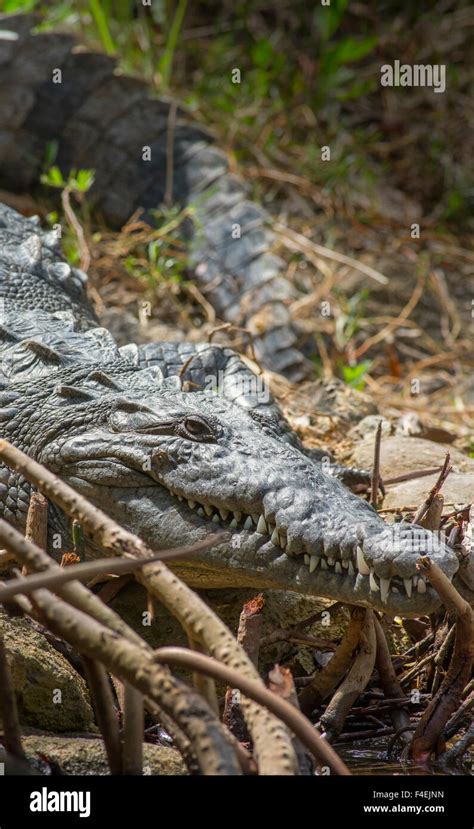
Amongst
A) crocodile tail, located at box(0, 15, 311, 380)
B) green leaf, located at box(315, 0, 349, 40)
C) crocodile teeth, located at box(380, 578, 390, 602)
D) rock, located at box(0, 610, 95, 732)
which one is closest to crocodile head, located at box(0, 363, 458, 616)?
crocodile teeth, located at box(380, 578, 390, 602)

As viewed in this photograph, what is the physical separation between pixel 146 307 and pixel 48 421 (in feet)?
8.44

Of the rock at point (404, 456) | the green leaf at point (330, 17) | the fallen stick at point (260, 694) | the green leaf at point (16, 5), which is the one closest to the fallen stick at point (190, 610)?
the fallen stick at point (260, 694)

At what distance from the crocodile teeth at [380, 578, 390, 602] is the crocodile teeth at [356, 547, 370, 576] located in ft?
0.15

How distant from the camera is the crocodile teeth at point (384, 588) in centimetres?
252

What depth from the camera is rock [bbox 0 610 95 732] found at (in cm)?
266

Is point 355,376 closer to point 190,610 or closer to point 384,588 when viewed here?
point 384,588

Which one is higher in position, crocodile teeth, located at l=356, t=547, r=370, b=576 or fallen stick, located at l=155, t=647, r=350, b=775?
crocodile teeth, located at l=356, t=547, r=370, b=576

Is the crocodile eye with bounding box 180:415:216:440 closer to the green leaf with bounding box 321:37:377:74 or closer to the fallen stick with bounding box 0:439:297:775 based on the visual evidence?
the fallen stick with bounding box 0:439:297:775

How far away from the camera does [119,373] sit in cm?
361

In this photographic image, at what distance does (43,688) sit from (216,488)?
0.68 meters

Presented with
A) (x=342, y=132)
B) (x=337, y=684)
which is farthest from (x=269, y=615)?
(x=342, y=132)

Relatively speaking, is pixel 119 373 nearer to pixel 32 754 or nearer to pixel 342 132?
pixel 32 754

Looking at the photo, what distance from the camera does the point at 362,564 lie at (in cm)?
255

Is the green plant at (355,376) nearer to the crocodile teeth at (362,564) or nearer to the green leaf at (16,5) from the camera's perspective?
the crocodile teeth at (362,564)
